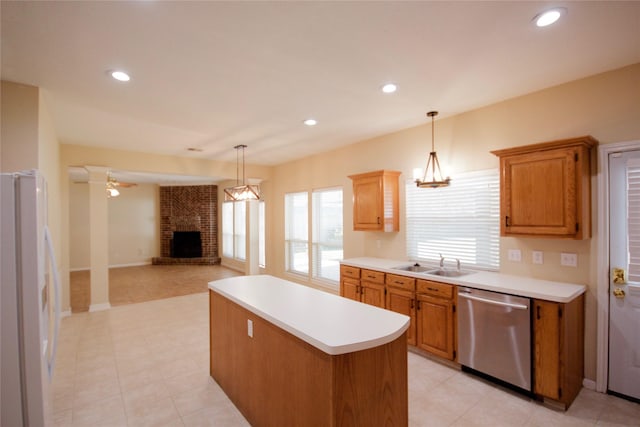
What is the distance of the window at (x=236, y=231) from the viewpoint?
7667 millimetres

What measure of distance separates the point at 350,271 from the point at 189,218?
24.7 ft

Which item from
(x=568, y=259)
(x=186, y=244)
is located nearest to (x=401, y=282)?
(x=568, y=259)

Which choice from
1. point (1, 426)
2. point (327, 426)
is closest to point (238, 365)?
point (327, 426)

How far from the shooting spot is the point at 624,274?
2529 millimetres

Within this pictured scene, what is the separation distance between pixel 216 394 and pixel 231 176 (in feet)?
15.6

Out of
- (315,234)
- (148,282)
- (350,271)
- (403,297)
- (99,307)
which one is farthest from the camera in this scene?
(148,282)

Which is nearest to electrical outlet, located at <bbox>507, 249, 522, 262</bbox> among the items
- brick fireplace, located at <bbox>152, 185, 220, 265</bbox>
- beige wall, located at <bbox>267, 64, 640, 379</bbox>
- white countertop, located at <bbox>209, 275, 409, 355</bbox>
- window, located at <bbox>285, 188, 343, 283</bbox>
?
beige wall, located at <bbox>267, 64, 640, 379</bbox>

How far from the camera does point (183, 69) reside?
247 cm

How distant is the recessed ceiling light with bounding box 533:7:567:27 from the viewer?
1799 millimetres

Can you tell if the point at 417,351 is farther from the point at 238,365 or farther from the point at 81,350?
the point at 81,350

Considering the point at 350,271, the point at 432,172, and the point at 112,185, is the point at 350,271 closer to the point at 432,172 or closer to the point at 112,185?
the point at 432,172

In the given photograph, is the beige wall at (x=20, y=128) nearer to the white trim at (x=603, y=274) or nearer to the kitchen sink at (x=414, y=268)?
the kitchen sink at (x=414, y=268)

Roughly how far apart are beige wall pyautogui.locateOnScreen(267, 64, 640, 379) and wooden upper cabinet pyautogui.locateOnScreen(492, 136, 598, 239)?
0.24 meters

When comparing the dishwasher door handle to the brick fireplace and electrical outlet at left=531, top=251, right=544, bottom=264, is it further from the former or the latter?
the brick fireplace
